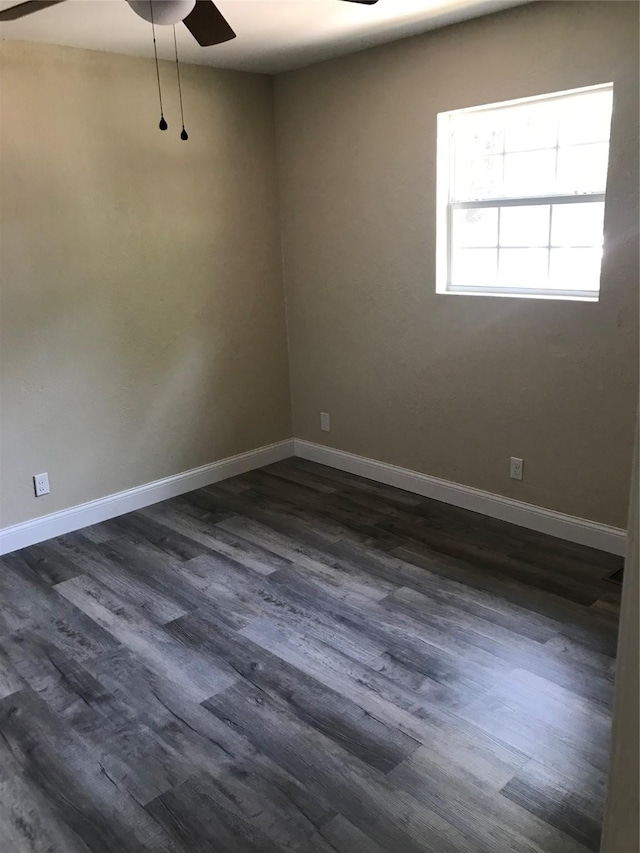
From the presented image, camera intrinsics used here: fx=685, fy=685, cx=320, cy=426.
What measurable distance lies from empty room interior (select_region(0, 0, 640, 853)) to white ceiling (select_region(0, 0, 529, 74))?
27 millimetres

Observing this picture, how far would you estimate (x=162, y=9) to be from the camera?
1.97 meters

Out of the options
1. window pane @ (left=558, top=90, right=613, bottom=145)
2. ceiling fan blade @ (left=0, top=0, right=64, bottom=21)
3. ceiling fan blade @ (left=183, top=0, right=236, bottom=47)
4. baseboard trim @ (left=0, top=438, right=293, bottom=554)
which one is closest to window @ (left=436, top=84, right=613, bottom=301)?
window pane @ (left=558, top=90, right=613, bottom=145)

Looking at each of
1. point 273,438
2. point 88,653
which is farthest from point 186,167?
point 88,653

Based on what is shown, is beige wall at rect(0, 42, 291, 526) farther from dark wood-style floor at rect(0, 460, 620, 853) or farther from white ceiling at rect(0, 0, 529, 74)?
dark wood-style floor at rect(0, 460, 620, 853)

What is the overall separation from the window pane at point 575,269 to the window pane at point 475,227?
1.17 feet

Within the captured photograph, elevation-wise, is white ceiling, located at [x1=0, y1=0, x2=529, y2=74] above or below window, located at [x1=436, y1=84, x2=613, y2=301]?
above

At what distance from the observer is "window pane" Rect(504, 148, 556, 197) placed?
3.24 metres

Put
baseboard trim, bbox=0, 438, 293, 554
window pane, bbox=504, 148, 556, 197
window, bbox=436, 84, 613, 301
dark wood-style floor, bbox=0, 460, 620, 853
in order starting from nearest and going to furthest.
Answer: dark wood-style floor, bbox=0, 460, 620, 853
window, bbox=436, 84, 613, 301
window pane, bbox=504, 148, 556, 197
baseboard trim, bbox=0, 438, 293, 554

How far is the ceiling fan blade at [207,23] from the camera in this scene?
222 centimetres

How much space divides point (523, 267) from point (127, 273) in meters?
2.11

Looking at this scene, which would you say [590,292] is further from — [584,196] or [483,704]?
[483,704]

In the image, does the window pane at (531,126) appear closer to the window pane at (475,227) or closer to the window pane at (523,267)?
the window pane at (475,227)

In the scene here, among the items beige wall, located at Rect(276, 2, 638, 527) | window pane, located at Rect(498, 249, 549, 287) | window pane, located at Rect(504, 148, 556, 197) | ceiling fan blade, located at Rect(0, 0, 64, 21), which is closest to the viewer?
ceiling fan blade, located at Rect(0, 0, 64, 21)

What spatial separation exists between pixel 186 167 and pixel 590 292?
233 centimetres
